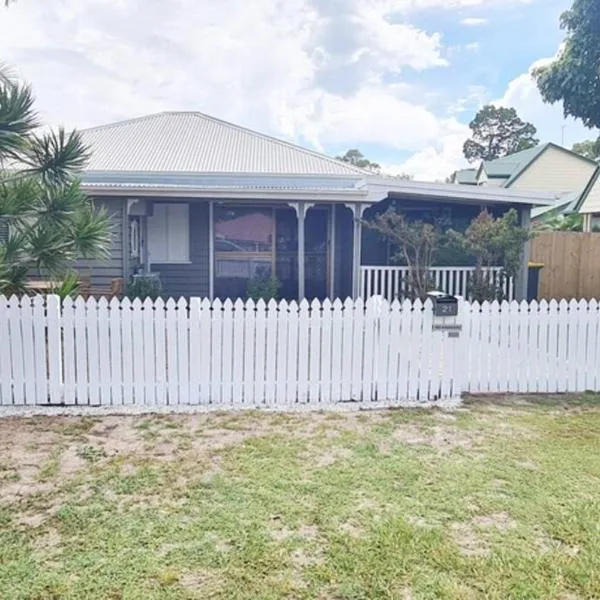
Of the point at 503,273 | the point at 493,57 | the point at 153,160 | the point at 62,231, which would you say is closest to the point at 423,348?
the point at 62,231

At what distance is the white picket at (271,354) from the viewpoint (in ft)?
18.6

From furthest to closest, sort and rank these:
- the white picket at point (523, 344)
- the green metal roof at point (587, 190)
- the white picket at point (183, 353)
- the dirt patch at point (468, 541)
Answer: the green metal roof at point (587, 190), the white picket at point (523, 344), the white picket at point (183, 353), the dirt patch at point (468, 541)

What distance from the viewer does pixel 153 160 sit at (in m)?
11.6

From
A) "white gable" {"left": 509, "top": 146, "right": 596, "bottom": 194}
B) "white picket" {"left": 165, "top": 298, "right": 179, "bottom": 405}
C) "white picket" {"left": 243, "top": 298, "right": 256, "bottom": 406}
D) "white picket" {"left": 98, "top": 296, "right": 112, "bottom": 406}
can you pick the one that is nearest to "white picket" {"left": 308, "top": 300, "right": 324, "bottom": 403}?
"white picket" {"left": 243, "top": 298, "right": 256, "bottom": 406}

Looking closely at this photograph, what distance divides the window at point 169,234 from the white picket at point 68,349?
6.21 metres

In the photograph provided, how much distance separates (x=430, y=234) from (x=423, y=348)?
15.3 feet

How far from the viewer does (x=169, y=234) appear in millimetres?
11641

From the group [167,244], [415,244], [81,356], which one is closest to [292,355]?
[81,356]

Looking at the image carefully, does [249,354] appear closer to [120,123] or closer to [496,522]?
[496,522]

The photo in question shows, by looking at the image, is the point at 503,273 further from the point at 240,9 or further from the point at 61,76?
the point at 61,76

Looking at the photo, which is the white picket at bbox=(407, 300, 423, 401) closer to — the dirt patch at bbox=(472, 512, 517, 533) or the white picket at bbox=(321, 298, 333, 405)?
the white picket at bbox=(321, 298, 333, 405)

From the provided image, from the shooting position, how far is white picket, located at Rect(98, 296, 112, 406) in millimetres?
5508

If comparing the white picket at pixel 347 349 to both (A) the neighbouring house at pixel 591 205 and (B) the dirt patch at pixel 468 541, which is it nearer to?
(B) the dirt patch at pixel 468 541

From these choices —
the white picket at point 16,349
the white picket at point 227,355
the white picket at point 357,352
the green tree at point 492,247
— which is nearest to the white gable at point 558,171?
the green tree at point 492,247
